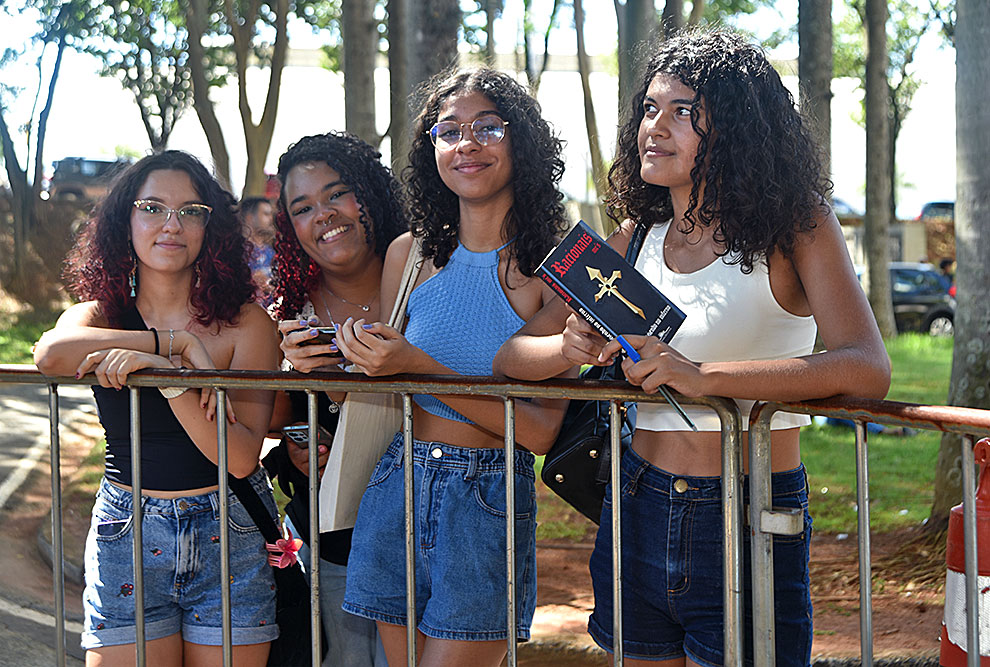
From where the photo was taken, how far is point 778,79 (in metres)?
2.77

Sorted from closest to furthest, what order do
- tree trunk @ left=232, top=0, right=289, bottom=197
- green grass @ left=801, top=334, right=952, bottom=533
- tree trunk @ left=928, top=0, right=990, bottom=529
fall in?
tree trunk @ left=928, top=0, right=990, bottom=529
green grass @ left=801, top=334, right=952, bottom=533
tree trunk @ left=232, top=0, right=289, bottom=197

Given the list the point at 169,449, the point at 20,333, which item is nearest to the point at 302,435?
the point at 169,449

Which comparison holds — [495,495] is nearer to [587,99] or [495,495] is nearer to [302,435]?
[302,435]

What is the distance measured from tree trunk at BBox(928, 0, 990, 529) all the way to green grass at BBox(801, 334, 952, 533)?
1.55 metres

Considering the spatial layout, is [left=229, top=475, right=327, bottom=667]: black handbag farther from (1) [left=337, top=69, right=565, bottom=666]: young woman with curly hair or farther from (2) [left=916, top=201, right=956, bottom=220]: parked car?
(2) [left=916, top=201, right=956, bottom=220]: parked car

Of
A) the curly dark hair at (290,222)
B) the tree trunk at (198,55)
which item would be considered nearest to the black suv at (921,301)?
the tree trunk at (198,55)

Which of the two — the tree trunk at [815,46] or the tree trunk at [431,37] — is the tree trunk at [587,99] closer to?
the tree trunk at [815,46]

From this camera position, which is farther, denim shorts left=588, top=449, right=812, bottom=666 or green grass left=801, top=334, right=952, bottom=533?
green grass left=801, top=334, right=952, bottom=533

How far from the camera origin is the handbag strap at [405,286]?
3.26 m

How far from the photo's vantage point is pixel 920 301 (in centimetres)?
2486

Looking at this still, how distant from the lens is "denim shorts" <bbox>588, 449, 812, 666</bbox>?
2.64m

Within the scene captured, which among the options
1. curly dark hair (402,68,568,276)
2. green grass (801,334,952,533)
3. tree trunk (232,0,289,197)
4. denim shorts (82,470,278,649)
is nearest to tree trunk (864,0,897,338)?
green grass (801,334,952,533)

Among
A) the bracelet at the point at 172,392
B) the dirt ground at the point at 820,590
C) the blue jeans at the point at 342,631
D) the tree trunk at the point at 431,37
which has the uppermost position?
the tree trunk at the point at 431,37

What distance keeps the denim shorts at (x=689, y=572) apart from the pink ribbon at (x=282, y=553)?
3.54 feet
